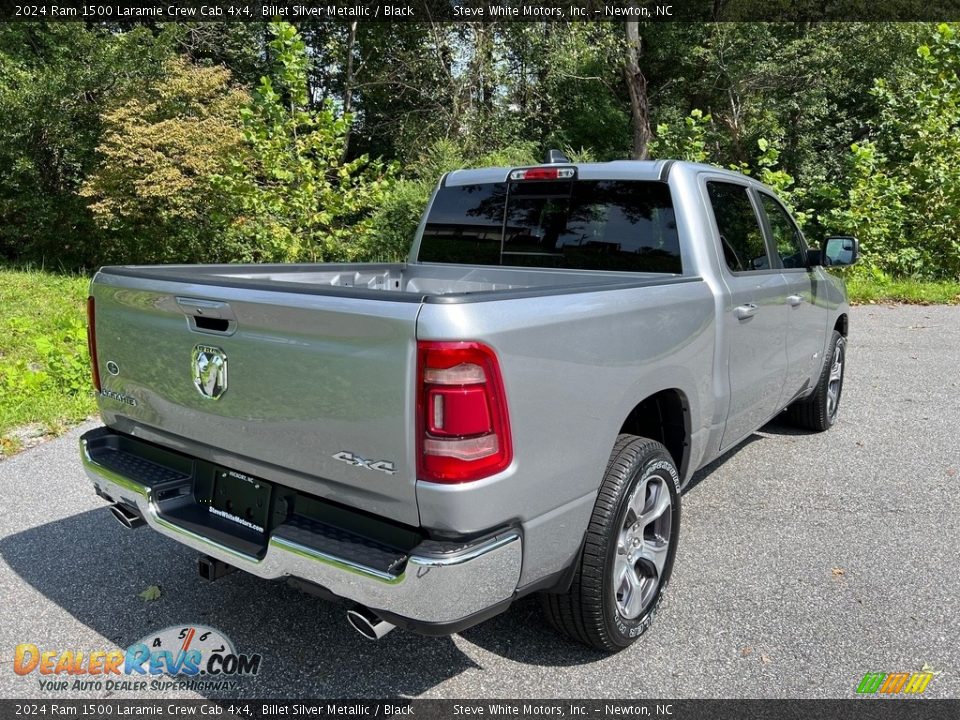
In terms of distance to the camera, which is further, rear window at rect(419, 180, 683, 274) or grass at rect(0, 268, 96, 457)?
grass at rect(0, 268, 96, 457)

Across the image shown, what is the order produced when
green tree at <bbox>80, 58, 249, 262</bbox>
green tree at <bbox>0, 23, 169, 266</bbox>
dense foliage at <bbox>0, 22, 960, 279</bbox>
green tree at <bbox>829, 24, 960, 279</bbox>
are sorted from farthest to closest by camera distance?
green tree at <bbox>0, 23, 169, 266</bbox>, green tree at <bbox>80, 58, 249, 262</bbox>, green tree at <bbox>829, 24, 960, 279</bbox>, dense foliage at <bbox>0, 22, 960, 279</bbox>

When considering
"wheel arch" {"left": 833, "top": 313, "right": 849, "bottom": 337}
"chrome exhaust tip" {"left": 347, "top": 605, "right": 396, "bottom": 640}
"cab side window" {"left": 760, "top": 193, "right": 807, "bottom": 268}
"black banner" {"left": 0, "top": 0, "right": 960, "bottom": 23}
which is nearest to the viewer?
"chrome exhaust tip" {"left": 347, "top": 605, "right": 396, "bottom": 640}

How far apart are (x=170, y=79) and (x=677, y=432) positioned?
1715cm

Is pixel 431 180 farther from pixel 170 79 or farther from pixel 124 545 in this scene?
pixel 124 545

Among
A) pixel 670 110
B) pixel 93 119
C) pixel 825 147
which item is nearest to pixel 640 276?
pixel 93 119

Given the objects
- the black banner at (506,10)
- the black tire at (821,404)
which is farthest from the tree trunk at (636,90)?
the black tire at (821,404)

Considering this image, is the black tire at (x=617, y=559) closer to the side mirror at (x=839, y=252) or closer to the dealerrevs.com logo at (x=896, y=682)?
the dealerrevs.com logo at (x=896, y=682)

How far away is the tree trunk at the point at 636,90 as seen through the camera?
20500mm

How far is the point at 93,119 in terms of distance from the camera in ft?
60.6

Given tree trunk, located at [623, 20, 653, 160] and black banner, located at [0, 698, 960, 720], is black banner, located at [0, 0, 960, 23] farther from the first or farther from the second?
black banner, located at [0, 698, 960, 720]

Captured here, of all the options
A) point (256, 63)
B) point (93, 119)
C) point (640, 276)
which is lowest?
point (640, 276)

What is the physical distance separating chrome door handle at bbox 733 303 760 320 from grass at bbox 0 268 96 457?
506 centimetres

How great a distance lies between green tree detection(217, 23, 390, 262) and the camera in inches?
464

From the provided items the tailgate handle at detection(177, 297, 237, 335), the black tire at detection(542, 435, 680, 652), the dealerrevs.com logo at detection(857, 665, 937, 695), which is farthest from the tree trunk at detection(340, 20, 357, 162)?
the dealerrevs.com logo at detection(857, 665, 937, 695)
